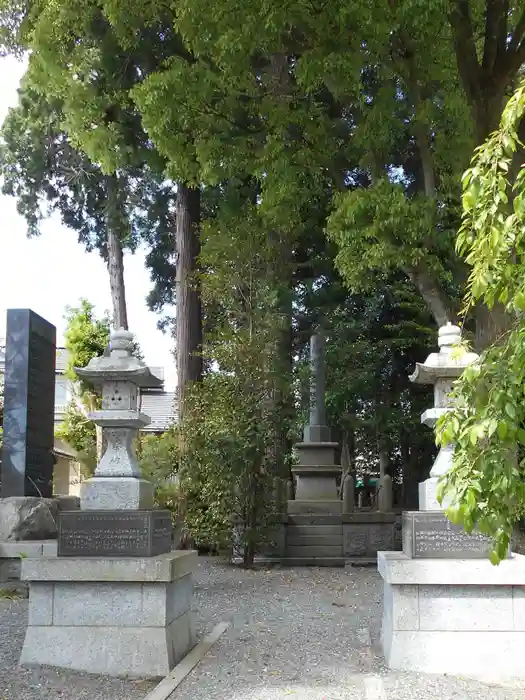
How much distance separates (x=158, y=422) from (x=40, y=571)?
22.5 metres

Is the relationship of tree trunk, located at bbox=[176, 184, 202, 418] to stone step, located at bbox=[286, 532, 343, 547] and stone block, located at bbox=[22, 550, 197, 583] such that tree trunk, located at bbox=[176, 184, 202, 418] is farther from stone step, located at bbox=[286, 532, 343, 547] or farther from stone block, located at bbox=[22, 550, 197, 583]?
stone block, located at bbox=[22, 550, 197, 583]

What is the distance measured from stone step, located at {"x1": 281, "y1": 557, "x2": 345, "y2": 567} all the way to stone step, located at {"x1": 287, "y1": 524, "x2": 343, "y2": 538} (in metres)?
0.73

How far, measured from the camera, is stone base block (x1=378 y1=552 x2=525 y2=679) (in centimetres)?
618

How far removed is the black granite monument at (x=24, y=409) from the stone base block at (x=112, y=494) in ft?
13.9

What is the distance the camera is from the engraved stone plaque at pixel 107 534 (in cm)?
647

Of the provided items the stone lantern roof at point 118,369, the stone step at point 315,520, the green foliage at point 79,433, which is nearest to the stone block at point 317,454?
the stone step at point 315,520

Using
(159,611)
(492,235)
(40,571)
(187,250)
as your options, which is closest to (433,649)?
(159,611)

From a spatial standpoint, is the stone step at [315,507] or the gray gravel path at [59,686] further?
the stone step at [315,507]

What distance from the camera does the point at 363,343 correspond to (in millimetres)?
19641

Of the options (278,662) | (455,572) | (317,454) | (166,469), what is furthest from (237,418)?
(455,572)

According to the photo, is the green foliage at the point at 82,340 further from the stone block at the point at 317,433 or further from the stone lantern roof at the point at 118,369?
the stone lantern roof at the point at 118,369

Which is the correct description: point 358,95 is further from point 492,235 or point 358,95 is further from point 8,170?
point 8,170

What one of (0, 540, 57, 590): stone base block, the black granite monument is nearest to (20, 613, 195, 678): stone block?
(0, 540, 57, 590): stone base block

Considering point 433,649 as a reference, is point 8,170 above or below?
above
